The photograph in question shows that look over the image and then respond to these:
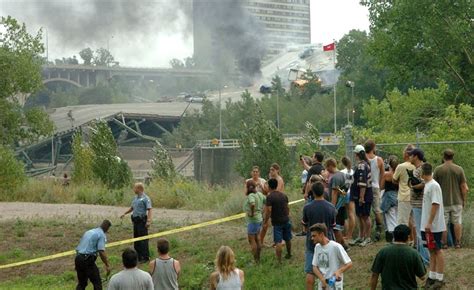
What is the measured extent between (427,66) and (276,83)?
247ft

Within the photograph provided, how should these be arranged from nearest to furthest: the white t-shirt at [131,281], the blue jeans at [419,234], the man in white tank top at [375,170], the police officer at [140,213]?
the white t-shirt at [131,281] → the blue jeans at [419,234] → the man in white tank top at [375,170] → the police officer at [140,213]

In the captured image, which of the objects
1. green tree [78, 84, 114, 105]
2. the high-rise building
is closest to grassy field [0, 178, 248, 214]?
the high-rise building

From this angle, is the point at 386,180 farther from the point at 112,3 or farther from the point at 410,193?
the point at 112,3

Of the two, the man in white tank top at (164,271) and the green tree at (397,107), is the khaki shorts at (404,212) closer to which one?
the man in white tank top at (164,271)

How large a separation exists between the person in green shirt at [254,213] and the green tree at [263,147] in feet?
104

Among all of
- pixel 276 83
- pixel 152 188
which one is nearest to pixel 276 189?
pixel 152 188

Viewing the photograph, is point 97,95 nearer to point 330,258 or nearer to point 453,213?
point 453,213

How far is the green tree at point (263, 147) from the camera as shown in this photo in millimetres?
49688

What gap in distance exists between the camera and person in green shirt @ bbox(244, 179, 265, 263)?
16578 mm

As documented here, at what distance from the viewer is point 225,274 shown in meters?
10.1

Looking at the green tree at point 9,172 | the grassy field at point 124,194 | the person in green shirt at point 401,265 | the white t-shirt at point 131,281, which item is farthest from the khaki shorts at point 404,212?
the green tree at point 9,172

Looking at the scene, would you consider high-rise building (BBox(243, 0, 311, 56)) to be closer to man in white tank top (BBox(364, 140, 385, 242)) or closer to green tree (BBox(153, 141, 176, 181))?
green tree (BBox(153, 141, 176, 181))

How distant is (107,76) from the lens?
193 m

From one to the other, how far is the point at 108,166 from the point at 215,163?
29.5 m
